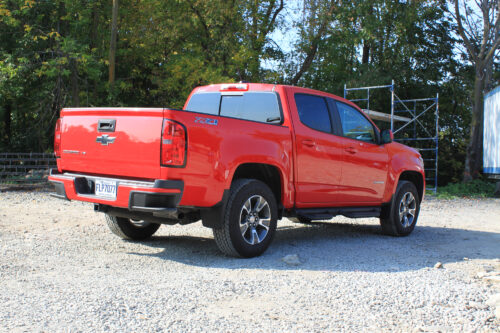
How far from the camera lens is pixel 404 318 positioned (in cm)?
389

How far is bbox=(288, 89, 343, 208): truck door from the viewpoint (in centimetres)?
645

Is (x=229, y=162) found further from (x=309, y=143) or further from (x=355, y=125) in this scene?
(x=355, y=125)

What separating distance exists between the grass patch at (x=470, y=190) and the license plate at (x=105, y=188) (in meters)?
14.2

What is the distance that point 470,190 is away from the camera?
1959 cm

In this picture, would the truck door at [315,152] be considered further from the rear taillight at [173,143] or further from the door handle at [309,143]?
the rear taillight at [173,143]

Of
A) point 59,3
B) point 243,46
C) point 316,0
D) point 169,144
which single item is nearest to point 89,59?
point 59,3

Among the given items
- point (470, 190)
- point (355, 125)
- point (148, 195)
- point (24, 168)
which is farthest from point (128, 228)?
point (470, 190)

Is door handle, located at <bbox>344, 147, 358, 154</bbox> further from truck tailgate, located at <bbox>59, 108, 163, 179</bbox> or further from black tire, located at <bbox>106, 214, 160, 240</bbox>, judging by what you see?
truck tailgate, located at <bbox>59, 108, 163, 179</bbox>

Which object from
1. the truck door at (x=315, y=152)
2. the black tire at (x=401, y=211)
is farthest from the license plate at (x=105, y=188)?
the black tire at (x=401, y=211)

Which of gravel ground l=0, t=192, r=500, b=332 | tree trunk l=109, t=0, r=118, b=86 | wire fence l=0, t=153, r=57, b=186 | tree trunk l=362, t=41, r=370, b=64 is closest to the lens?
gravel ground l=0, t=192, r=500, b=332

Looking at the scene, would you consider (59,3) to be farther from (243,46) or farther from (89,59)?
(243,46)

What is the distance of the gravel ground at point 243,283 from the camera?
3738 mm

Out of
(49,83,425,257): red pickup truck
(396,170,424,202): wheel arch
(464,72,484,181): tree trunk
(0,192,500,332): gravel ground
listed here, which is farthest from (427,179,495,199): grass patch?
(49,83,425,257): red pickup truck

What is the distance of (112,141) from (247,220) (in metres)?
1.67
